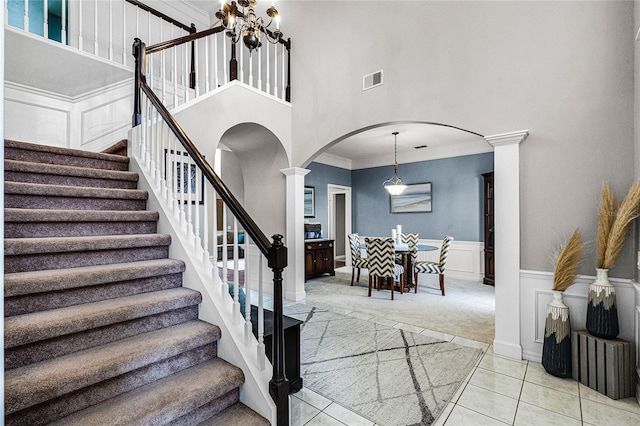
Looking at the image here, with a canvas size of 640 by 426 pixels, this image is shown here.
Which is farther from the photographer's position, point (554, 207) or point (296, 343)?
point (554, 207)

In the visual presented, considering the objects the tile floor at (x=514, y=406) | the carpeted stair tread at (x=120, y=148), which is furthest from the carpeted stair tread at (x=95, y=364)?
the carpeted stair tread at (x=120, y=148)

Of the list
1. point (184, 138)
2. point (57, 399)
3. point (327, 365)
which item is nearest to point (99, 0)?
point (184, 138)

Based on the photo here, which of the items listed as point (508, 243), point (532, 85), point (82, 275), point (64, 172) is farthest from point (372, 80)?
point (82, 275)

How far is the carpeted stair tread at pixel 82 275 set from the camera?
1.58m

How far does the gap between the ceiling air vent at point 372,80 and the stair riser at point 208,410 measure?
11.4ft

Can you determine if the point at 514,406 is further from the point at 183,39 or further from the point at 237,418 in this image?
the point at 183,39

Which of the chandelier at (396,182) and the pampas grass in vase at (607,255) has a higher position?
the chandelier at (396,182)

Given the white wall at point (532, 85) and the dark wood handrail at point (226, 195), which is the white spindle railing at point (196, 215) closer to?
the dark wood handrail at point (226, 195)

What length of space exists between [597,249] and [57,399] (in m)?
3.42

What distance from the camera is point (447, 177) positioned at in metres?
6.72

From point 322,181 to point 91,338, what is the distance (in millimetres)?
6173

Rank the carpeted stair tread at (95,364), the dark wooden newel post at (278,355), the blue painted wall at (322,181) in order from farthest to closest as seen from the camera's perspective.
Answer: the blue painted wall at (322,181)
the dark wooden newel post at (278,355)
the carpeted stair tread at (95,364)

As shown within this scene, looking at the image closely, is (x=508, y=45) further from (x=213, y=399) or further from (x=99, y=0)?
(x=99, y=0)

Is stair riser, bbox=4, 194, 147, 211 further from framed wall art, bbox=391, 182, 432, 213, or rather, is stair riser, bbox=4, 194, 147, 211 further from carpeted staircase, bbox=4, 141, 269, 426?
framed wall art, bbox=391, 182, 432, 213
